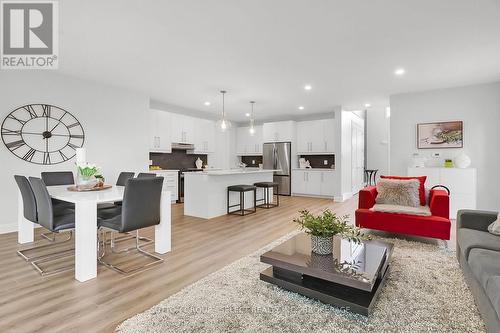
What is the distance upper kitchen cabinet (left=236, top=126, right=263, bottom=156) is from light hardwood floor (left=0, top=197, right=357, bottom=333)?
5.36m

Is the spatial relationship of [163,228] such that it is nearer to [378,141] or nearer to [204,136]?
[204,136]

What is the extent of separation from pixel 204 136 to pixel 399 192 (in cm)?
559

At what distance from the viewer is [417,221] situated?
3350 millimetres

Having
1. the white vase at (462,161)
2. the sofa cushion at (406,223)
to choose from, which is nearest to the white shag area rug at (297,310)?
the sofa cushion at (406,223)

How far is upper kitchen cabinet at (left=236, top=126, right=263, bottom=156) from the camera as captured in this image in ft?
29.6

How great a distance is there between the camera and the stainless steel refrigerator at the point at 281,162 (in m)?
8.23

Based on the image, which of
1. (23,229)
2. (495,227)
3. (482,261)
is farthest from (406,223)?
(23,229)

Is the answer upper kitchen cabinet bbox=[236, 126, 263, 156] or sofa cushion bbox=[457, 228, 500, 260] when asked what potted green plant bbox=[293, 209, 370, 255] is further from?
upper kitchen cabinet bbox=[236, 126, 263, 156]

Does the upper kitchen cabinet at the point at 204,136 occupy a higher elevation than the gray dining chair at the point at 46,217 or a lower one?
higher

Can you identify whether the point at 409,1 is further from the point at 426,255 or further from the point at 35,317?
the point at 35,317

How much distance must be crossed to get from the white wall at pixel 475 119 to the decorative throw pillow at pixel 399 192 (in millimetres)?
2031

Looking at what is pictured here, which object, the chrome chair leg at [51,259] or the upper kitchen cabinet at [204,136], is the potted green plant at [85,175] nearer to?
the chrome chair leg at [51,259]

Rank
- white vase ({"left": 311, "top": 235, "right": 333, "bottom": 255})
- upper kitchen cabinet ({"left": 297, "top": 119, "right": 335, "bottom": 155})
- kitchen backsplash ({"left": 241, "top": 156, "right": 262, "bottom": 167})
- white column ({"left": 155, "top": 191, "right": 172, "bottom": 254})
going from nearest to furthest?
1. white vase ({"left": 311, "top": 235, "right": 333, "bottom": 255})
2. white column ({"left": 155, "top": 191, "right": 172, "bottom": 254})
3. upper kitchen cabinet ({"left": 297, "top": 119, "right": 335, "bottom": 155})
4. kitchen backsplash ({"left": 241, "top": 156, "right": 262, "bottom": 167})

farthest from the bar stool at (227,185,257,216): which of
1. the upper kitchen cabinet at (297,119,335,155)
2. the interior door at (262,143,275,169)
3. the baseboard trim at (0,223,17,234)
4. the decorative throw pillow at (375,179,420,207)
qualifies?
the baseboard trim at (0,223,17,234)
